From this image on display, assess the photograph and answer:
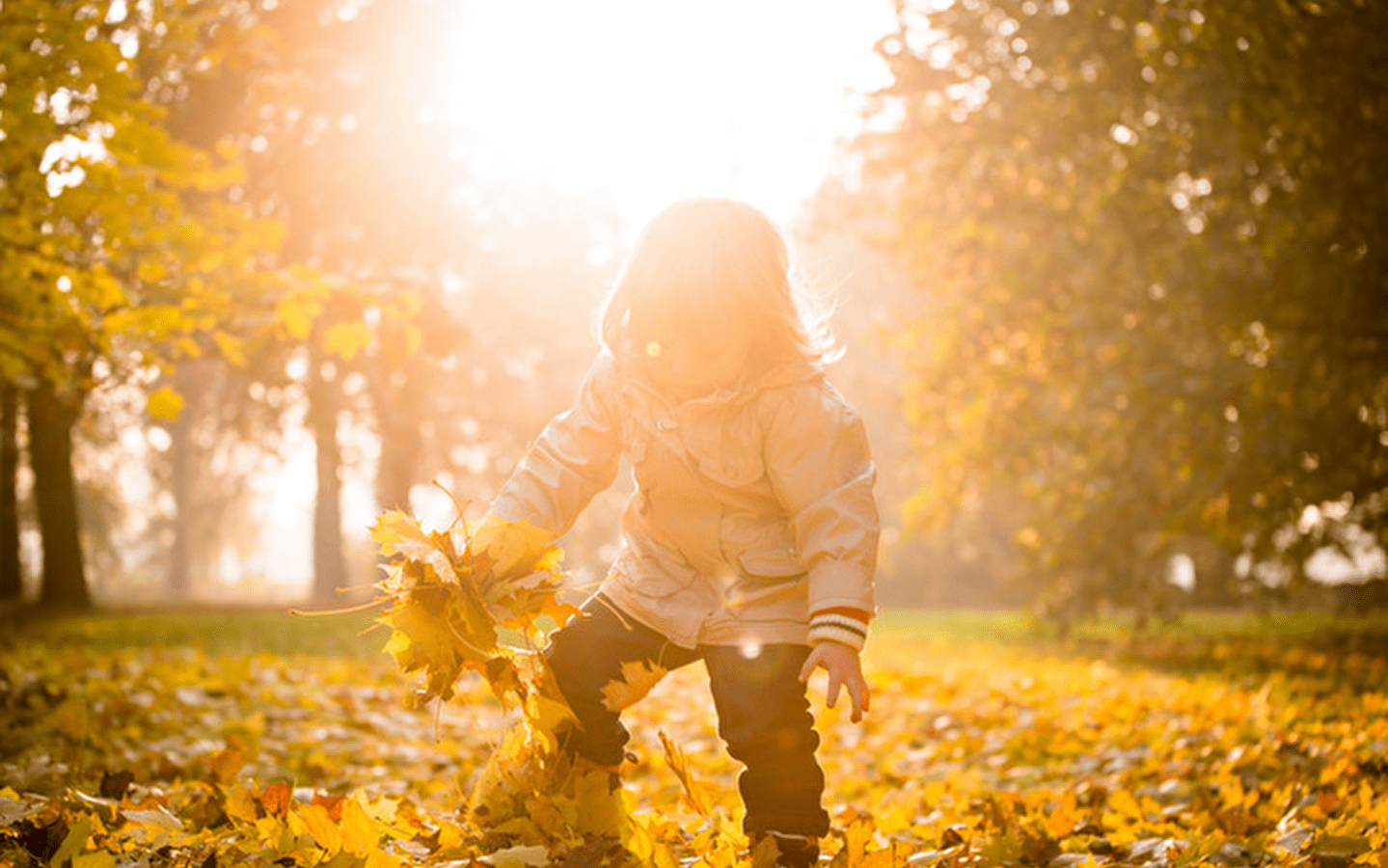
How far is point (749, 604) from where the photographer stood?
2.91m

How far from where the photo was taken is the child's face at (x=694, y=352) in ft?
9.59

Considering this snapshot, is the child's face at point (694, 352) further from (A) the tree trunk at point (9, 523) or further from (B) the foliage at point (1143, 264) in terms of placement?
(A) the tree trunk at point (9, 523)

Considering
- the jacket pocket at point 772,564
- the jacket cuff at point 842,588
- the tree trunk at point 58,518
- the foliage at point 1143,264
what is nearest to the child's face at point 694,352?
the jacket pocket at point 772,564

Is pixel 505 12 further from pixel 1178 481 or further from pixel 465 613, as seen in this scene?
pixel 465 613

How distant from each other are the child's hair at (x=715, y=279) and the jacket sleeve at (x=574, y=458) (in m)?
0.16

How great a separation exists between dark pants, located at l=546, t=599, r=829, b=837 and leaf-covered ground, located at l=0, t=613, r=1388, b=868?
14 cm

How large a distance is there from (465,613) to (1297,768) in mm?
3271

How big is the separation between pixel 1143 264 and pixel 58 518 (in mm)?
12913

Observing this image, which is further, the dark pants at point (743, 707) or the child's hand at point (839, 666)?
the dark pants at point (743, 707)

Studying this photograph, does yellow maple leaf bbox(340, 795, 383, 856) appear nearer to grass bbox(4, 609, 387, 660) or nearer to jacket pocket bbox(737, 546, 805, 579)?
jacket pocket bbox(737, 546, 805, 579)

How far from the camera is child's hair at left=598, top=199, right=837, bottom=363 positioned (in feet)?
9.50

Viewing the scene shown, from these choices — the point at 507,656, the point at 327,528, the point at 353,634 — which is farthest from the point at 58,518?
the point at 507,656

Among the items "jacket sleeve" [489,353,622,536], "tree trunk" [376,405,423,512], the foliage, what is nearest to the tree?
"jacket sleeve" [489,353,622,536]

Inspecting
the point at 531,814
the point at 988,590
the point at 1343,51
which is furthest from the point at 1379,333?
the point at 988,590
